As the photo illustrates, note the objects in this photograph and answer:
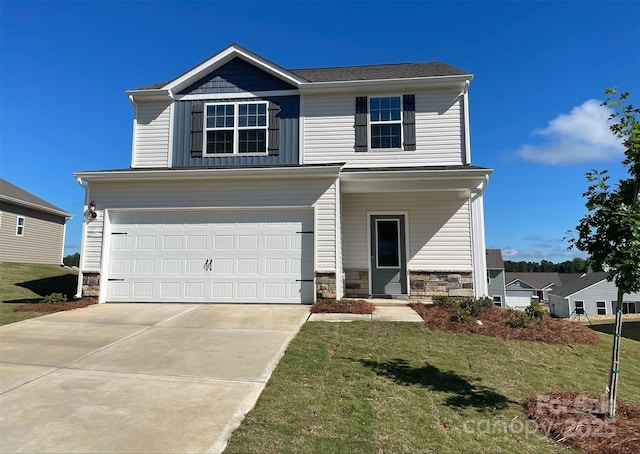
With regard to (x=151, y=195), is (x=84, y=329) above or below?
below

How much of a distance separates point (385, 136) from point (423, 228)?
298 centimetres

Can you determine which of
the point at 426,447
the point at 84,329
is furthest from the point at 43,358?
the point at 426,447

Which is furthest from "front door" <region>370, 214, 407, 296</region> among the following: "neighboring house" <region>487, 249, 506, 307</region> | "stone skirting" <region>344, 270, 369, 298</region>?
"neighboring house" <region>487, 249, 506, 307</region>

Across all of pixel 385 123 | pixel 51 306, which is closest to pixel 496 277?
pixel 385 123

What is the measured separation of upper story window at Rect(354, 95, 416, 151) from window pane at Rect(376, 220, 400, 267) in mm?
2310

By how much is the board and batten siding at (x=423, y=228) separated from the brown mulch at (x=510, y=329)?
3.04 m

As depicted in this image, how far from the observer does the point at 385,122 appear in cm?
1124

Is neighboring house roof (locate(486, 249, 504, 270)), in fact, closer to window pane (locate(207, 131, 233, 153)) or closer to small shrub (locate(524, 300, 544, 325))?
small shrub (locate(524, 300, 544, 325))

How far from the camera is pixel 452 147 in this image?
11133mm

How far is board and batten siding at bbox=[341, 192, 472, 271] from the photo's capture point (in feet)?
35.3

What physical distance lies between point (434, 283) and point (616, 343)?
706cm

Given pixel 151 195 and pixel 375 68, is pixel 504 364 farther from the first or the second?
pixel 375 68

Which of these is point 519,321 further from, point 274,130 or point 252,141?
point 252,141

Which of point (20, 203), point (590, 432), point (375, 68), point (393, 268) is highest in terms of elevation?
point (375, 68)
